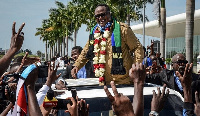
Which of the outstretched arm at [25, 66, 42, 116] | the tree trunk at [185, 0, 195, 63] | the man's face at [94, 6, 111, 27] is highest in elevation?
the tree trunk at [185, 0, 195, 63]

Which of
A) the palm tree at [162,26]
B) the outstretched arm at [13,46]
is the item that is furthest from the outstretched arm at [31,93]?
the palm tree at [162,26]

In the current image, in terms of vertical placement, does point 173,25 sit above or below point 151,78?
above

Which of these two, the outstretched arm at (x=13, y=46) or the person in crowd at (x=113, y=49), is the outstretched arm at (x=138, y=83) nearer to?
the outstretched arm at (x=13, y=46)

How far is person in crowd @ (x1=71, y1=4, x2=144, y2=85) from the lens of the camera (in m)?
5.02

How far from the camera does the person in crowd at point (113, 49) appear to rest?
16.5 ft

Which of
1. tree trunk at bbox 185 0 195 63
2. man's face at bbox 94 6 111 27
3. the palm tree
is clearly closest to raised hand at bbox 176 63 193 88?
man's face at bbox 94 6 111 27

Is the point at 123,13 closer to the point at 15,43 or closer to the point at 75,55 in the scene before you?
the point at 75,55

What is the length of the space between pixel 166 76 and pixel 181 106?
154 centimetres

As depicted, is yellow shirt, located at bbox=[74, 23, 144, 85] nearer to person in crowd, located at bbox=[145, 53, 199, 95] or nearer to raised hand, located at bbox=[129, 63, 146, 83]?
person in crowd, located at bbox=[145, 53, 199, 95]

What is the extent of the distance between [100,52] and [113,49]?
21cm

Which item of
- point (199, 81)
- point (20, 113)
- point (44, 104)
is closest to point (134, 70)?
point (20, 113)

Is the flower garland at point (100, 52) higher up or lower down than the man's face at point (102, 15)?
lower down

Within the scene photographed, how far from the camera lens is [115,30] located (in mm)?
5176

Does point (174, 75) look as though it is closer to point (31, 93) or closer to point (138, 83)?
point (138, 83)
